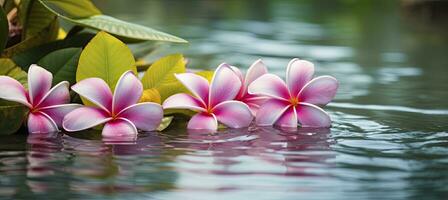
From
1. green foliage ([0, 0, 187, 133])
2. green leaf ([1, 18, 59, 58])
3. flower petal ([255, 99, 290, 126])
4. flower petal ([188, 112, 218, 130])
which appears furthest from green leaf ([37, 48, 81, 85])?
flower petal ([255, 99, 290, 126])

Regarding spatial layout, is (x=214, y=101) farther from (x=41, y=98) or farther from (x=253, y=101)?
(x=41, y=98)

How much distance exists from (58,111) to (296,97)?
38 cm

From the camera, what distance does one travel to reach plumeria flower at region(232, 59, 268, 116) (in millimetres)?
1587

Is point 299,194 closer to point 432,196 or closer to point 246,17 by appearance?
point 432,196

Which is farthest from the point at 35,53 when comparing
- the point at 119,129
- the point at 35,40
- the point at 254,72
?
the point at 254,72

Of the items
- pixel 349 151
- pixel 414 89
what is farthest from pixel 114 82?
pixel 414 89

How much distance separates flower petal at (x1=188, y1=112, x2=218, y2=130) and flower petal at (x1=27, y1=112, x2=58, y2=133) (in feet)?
0.70

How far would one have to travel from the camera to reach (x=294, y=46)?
11.8 feet

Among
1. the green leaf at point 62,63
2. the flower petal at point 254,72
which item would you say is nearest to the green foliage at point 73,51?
the green leaf at point 62,63

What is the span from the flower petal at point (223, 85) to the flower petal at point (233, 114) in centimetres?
Answer: 1

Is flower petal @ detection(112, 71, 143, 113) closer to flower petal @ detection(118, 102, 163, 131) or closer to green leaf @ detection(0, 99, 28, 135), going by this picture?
flower petal @ detection(118, 102, 163, 131)

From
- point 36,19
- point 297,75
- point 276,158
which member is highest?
point 36,19

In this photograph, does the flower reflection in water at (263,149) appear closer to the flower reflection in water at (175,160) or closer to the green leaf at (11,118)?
the flower reflection in water at (175,160)

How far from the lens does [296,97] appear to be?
1.54 metres
